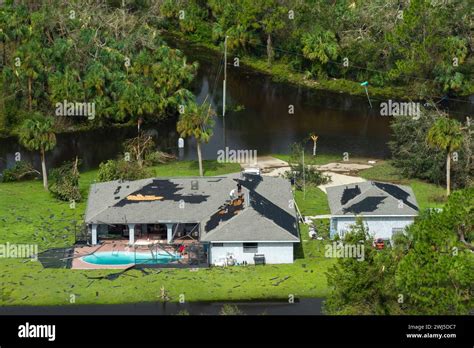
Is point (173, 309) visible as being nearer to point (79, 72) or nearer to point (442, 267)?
point (442, 267)

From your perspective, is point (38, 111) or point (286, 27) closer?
point (38, 111)

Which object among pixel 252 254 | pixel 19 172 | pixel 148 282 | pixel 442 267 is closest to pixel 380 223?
pixel 252 254

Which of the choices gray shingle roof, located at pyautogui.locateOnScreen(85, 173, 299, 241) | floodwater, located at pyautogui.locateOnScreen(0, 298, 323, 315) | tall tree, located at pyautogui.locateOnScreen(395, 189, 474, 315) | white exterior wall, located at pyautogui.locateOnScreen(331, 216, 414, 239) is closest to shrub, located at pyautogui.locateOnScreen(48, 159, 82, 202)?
gray shingle roof, located at pyautogui.locateOnScreen(85, 173, 299, 241)

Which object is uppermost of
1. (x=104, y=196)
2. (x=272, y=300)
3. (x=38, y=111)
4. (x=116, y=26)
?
(x=116, y=26)

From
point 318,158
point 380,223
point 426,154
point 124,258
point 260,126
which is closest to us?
point 124,258

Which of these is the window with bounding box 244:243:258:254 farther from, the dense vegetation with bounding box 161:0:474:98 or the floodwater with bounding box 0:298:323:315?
the dense vegetation with bounding box 161:0:474:98

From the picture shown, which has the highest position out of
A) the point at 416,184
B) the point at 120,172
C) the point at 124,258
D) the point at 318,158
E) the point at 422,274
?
the point at 318,158
